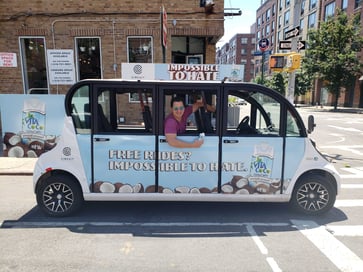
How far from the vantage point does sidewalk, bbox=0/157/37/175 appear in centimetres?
693

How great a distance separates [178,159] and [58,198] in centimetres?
190

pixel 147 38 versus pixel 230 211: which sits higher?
pixel 147 38

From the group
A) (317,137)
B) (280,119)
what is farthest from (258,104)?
(317,137)

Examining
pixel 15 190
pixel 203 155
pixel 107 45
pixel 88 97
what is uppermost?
pixel 107 45

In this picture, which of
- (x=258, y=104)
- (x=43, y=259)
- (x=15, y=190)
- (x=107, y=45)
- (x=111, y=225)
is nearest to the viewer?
(x=43, y=259)

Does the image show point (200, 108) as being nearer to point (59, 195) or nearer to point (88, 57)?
point (59, 195)

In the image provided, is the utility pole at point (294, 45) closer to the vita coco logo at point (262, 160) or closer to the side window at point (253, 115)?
the side window at point (253, 115)

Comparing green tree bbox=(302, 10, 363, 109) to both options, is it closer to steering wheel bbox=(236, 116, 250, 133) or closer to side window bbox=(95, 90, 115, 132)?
steering wheel bbox=(236, 116, 250, 133)

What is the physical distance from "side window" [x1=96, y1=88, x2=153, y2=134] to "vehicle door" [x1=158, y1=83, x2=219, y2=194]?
322 mm

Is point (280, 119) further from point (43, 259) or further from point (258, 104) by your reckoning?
point (43, 259)

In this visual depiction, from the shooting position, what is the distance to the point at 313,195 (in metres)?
4.45

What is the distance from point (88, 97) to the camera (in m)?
4.25

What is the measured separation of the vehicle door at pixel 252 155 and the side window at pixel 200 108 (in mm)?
207

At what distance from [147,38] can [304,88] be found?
39846 millimetres
